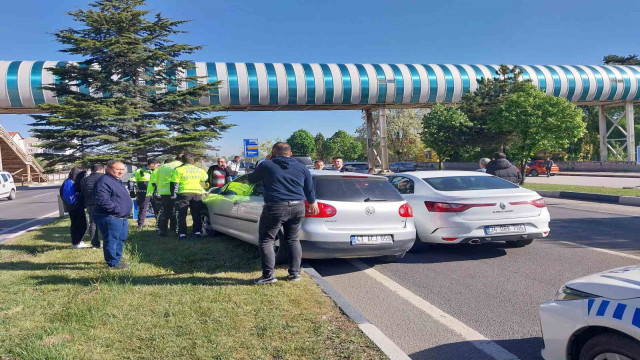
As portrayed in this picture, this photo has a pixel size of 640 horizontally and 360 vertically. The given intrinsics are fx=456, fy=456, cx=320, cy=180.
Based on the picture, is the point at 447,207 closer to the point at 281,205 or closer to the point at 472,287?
the point at 472,287

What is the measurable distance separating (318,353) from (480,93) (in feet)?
104

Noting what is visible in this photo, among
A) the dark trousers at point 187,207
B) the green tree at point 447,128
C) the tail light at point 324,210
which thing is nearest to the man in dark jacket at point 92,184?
the dark trousers at point 187,207

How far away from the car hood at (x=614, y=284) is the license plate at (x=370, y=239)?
130 inches

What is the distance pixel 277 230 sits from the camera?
532 cm

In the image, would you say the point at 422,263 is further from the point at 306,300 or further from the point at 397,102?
the point at 397,102

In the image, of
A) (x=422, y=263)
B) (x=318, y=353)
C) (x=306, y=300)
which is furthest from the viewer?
(x=422, y=263)

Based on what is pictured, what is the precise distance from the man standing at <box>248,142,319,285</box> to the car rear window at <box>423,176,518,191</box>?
2.85 m

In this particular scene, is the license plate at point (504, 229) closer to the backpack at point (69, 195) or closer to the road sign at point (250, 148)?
the backpack at point (69, 195)

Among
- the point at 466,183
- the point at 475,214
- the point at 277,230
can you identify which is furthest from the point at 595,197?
the point at 277,230

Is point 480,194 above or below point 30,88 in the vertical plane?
below

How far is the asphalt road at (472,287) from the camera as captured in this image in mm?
3896

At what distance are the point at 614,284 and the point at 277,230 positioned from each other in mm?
3485

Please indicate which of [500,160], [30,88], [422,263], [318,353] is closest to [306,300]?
[318,353]

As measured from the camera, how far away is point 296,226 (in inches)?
212
